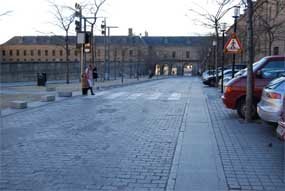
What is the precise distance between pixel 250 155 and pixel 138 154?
2.03m

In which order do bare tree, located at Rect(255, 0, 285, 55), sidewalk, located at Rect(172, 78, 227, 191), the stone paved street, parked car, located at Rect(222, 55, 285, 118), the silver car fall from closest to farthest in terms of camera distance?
sidewalk, located at Rect(172, 78, 227, 191) < the stone paved street < the silver car < parked car, located at Rect(222, 55, 285, 118) < bare tree, located at Rect(255, 0, 285, 55)

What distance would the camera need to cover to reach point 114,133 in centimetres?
1021

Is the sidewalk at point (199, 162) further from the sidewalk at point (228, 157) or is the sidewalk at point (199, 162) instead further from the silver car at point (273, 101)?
the silver car at point (273, 101)

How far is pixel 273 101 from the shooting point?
30.7ft

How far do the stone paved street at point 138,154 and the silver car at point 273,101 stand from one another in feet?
1.71

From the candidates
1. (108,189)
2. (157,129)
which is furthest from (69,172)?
(157,129)

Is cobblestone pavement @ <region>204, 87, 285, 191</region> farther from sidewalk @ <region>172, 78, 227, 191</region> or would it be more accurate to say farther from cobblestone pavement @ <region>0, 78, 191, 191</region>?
cobblestone pavement @ <region>0, 78, 191, 191</region>

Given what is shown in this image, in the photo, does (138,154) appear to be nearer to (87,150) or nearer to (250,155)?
(87,150)

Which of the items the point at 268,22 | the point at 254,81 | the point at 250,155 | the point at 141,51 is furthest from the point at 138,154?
the point at 141,51

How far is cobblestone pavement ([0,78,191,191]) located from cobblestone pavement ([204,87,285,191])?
1.01 metres

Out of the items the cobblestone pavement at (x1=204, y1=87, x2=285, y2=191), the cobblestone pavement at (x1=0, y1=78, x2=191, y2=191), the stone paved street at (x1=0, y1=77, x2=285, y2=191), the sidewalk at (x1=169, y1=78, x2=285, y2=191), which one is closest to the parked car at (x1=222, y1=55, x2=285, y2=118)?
the stone paved street at (x1=0, y1=77, x2=285, y2=191)

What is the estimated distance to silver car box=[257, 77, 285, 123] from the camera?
9086 millimetres

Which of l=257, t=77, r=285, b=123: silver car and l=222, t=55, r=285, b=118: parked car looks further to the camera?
l=222, t=55, r=285, b=118: parked car

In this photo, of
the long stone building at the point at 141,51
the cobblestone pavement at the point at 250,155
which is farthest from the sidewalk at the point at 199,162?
the long stone building at the point at 141,51
